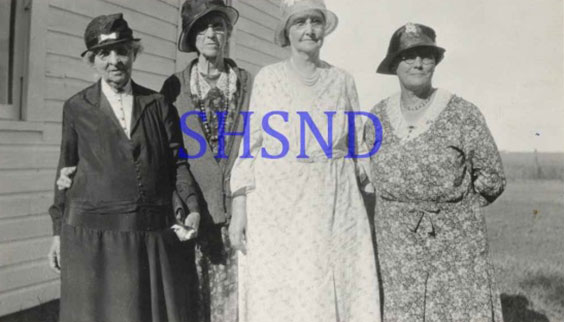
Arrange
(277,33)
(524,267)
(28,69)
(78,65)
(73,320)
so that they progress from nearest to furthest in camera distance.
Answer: (73,320), (277,33), (28,69), (78,65), (524,267)

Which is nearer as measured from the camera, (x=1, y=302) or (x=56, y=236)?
(x=56, y=236)

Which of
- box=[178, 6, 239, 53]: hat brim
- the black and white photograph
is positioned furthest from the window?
box=[178, 6, 239, 53]: hat brim

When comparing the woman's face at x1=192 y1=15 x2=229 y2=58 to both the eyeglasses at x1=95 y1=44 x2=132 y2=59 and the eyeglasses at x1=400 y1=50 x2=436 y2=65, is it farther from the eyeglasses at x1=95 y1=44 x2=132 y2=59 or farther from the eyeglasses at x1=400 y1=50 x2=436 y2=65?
the eyeglasses at x1=400 y1=50 x2=436 y2=65

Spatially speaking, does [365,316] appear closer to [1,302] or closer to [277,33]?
[277,33]

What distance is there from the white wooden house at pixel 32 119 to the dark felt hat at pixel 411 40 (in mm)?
2570

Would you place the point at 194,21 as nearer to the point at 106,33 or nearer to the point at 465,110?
the point at 106,33

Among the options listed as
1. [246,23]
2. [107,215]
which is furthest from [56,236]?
[246,23]

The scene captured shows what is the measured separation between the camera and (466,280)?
2428 mm

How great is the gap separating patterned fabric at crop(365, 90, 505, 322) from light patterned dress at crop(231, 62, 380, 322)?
0.19 meters

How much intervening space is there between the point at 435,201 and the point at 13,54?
9.79 feet

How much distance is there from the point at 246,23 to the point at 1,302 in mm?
4361

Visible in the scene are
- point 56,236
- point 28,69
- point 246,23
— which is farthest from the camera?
point 246,23

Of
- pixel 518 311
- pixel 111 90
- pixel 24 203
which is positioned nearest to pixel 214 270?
pixel 111 90

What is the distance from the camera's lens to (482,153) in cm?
247
